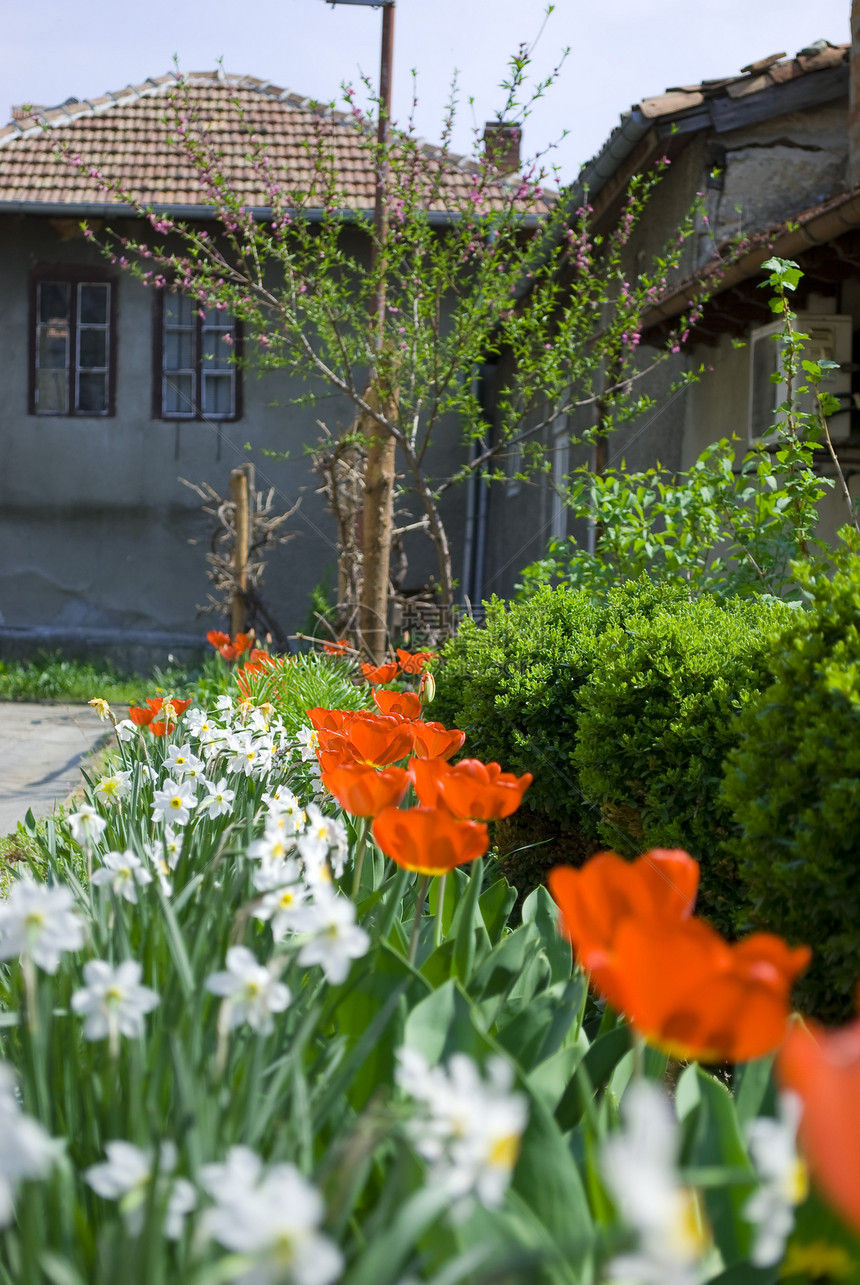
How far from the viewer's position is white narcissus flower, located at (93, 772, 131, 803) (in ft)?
6.91

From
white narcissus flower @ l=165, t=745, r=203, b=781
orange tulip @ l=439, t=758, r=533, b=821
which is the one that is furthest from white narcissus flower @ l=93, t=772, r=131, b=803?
orange tulip @ l=439, t=758, r=533, b=821

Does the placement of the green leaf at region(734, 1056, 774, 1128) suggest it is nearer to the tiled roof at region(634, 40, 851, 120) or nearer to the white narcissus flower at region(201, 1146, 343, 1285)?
the white narcissus flower at region(201, 1146, 343, 1285)

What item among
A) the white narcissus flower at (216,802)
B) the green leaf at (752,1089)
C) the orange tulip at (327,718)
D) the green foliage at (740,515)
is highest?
the green foliage at (740,515)

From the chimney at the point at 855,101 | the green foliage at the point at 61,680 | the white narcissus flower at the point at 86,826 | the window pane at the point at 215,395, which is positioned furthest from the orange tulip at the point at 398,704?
the window pane at the point at 215,395

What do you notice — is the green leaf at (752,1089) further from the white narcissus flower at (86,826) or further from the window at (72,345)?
the window at (72,345)

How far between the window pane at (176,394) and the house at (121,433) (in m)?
0.02

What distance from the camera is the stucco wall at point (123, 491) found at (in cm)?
1150

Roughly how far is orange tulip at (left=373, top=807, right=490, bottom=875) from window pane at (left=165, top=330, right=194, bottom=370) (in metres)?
11.1

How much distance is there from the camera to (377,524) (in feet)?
20.5

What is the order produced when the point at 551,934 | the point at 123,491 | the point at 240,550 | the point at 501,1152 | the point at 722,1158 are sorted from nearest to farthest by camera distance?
1. the point at 501,1152
2. the point at 722,1158
3. the point at 551,934
4. the point at 240,550
5. the point at 123,491

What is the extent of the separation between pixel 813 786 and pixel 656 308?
543 centimetres

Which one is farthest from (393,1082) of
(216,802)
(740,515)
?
(740,515)

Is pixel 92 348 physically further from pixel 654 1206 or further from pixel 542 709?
pixel 654 1206

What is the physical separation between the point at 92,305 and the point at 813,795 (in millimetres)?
11624
